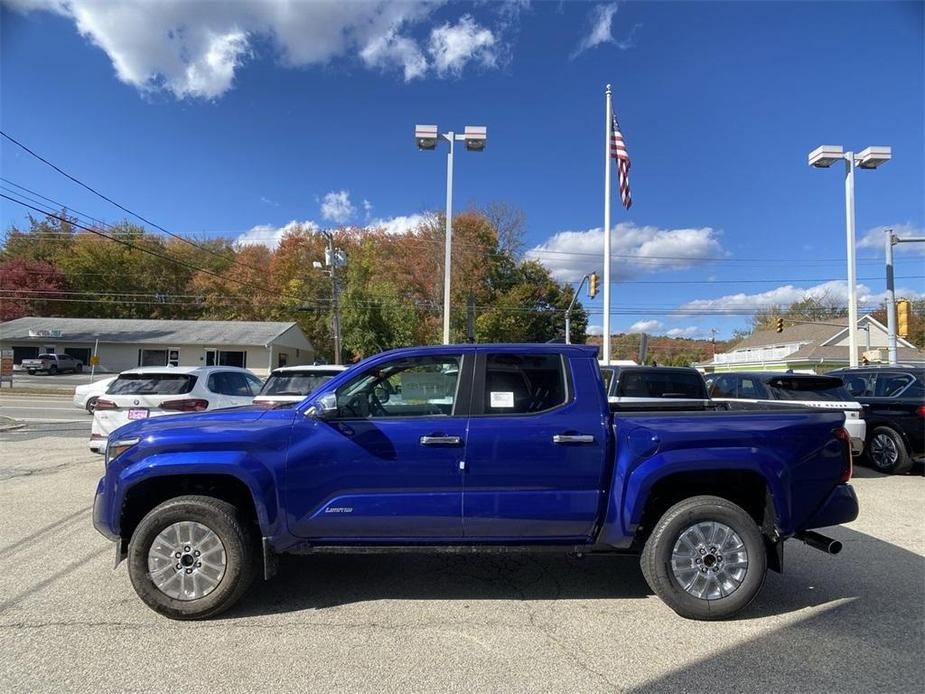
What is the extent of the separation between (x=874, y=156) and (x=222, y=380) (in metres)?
20.3

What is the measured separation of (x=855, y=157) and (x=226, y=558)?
22.1 metres

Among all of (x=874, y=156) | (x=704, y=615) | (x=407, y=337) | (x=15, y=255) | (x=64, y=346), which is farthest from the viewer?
(x=15, y=255)

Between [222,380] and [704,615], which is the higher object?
[222,380]

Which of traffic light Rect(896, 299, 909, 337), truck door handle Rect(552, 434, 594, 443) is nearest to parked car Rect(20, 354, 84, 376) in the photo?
truck door handle Rect(552, 434, 594, 443)

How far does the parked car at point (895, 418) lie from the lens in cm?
920

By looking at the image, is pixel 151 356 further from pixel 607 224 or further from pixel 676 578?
pixel 676 578

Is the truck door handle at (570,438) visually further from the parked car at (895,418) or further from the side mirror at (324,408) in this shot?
the parked car at (895,418)

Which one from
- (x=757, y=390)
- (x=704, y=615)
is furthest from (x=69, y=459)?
(x=757, y=390)

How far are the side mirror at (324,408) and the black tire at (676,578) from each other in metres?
2.40

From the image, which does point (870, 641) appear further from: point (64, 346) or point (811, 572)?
point (64, 346)

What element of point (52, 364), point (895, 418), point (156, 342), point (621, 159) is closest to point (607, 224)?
point (621, 159)

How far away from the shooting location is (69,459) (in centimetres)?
981

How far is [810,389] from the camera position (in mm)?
8992

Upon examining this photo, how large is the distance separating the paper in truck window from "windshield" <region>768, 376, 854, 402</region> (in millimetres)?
7024
